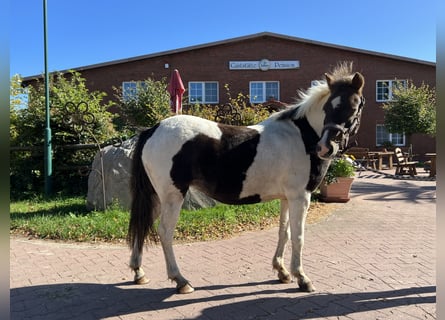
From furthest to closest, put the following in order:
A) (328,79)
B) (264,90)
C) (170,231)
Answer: (264,90) → (170,231) → (328,79)

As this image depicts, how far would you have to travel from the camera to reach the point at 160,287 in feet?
12.5

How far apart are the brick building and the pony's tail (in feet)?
68.8

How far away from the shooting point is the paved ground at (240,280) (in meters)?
3.22

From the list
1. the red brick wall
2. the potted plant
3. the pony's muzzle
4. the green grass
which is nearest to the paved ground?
the green grass

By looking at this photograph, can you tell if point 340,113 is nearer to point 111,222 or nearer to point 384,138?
point 111,222

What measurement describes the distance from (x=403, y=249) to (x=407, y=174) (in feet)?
37.6

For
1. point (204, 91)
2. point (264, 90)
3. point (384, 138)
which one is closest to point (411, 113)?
point (384, 138)

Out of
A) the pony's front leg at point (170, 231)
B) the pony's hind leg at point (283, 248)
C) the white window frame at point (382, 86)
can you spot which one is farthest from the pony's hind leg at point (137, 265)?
the white window frame at point (382, 86)

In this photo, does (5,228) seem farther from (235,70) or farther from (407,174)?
(235,70)

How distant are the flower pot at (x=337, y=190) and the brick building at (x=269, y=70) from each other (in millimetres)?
16707

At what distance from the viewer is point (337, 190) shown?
28.4ft

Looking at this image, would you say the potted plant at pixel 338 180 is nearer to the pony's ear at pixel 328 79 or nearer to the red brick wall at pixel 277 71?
the pony's ear at pixel 328 79

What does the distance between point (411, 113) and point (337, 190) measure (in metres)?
15.2

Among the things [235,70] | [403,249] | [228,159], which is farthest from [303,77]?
[228,159]
